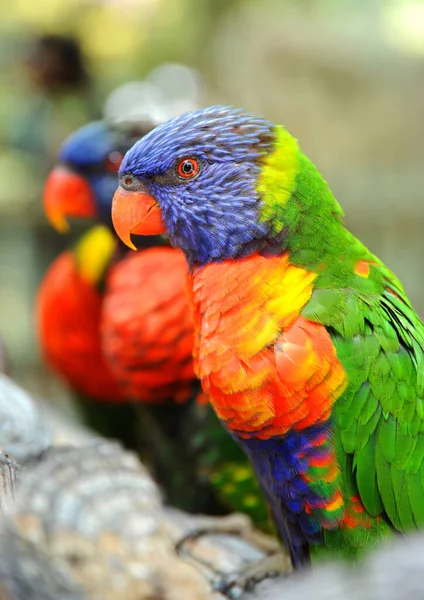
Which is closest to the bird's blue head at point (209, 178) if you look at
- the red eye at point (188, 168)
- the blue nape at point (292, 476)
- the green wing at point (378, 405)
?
the red eye at point (188, 168)

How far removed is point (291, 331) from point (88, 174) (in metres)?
1.12

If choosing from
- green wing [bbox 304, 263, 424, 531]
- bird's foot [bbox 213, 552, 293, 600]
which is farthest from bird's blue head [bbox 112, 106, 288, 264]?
bird's foot [bbox 213, 552, 293, 600]

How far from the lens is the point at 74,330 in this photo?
2.31 metres

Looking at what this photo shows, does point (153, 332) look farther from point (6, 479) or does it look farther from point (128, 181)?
point (6, 479)

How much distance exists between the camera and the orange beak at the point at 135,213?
1.19m

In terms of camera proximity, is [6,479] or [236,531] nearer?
[6,479]

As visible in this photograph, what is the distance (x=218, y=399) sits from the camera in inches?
44.4

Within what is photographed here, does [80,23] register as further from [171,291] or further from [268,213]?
[268,213]

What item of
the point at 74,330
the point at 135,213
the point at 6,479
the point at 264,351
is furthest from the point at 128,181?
the point at 74,330

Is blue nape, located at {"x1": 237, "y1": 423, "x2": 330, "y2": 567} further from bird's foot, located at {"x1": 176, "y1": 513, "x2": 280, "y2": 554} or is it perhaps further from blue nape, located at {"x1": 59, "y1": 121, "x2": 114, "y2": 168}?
blue nape, located at {"x1": 59, "y1": 121, "x2": 114, "y2": 168}

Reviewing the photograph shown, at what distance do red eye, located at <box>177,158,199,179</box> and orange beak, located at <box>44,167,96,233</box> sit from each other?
34.8 inches

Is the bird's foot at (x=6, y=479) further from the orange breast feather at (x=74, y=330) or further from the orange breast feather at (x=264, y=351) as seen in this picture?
the orange breast feather at (x=74, y=330)

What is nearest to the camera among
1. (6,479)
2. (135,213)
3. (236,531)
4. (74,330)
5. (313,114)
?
(6,479)

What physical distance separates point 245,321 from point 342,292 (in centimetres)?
18
